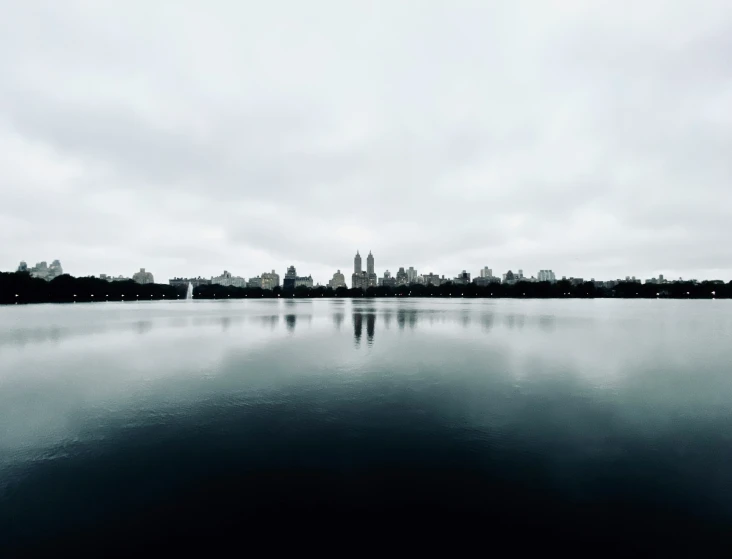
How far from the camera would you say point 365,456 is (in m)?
13.7

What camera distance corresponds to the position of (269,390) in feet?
72.3

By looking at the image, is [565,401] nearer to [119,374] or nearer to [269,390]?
[269,390]

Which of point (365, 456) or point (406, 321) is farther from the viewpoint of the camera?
point (406, 321)

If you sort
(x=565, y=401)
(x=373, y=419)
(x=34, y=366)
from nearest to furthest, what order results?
(x=373, y=419) → (x=565, y=401) → (x=34, y=366)

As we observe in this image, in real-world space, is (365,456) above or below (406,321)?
below

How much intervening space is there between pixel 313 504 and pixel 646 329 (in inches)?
2592

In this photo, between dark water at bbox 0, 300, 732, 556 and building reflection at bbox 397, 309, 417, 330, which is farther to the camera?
building reflection at bbox 397, 309, 417, 330

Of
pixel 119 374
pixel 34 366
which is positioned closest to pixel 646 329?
pixel 119 374

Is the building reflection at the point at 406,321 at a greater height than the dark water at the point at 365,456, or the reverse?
the building reflection at the point at 406,321

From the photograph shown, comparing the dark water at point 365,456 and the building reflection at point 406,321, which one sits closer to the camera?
the dark water at point 365,456

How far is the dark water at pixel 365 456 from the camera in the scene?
9.86m

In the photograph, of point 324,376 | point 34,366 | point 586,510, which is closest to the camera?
point 586,510

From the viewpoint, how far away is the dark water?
9859 mm

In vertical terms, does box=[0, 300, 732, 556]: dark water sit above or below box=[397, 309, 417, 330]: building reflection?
below
